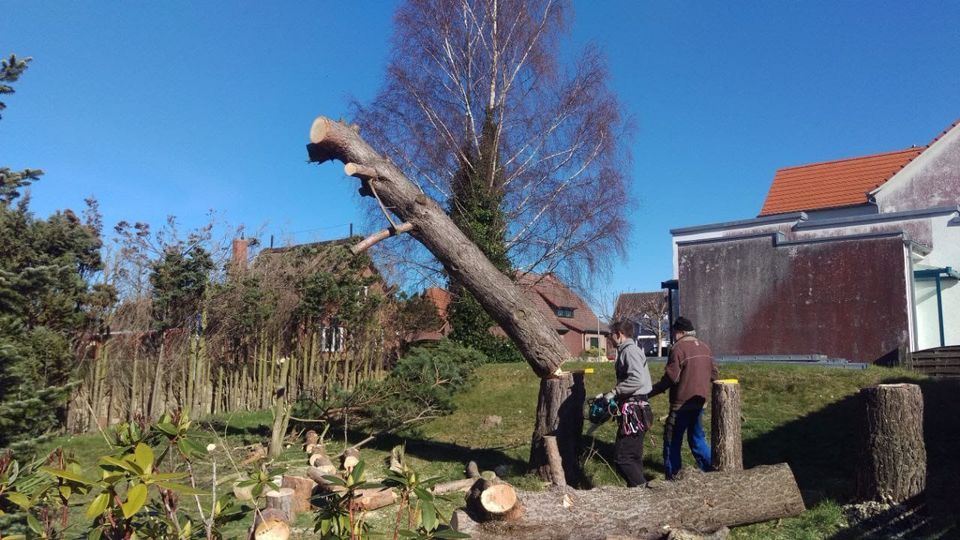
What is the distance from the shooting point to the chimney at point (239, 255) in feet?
50.1

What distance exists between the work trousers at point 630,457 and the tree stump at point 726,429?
0.81 metres

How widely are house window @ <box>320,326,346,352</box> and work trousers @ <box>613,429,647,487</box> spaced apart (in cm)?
884

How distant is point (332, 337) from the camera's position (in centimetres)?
1461

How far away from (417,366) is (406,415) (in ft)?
4.22

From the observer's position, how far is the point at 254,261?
15.8 meters

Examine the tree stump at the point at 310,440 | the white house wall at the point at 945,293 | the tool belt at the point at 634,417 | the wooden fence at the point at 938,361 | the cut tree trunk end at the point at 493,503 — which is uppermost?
the white house wall at the point at 945,293

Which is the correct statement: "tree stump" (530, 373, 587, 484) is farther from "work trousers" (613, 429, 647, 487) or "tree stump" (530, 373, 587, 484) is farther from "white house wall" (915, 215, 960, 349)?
"white house wall" (915, 215, 960, 349)

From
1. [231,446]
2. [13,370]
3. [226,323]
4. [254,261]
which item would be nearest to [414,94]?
[254,261]

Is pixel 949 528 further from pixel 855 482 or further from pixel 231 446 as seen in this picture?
pixel 231 446

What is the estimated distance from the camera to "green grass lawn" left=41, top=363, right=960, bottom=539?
249 inches

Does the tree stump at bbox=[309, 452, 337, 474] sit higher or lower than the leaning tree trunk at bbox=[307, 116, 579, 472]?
lower

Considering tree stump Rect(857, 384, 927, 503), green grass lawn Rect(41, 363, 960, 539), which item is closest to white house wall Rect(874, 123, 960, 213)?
green grass lawn Rect(41, 363, 960, 539)

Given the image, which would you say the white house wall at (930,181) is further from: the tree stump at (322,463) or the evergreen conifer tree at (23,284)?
the evergreen conifer tree at (23,284)

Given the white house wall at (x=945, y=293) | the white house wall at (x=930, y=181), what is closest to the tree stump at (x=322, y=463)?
the white house wall at (x=945, y=293)
